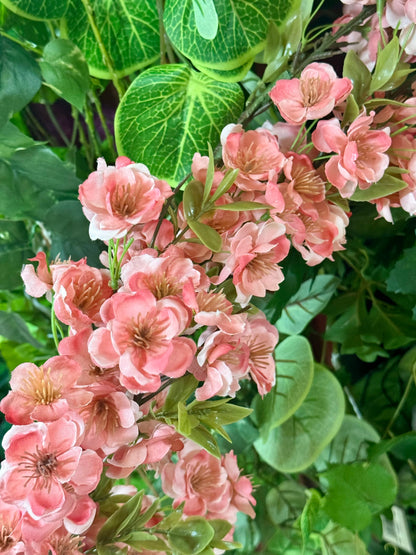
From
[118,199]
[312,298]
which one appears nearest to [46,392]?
[118,199]

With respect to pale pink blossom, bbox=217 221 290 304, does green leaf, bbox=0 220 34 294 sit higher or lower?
lower

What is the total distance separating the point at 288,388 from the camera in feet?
1.75

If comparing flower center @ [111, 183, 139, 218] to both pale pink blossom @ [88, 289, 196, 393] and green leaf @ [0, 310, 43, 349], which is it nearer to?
pale pink blossom @ [88, 289, 196, 393]

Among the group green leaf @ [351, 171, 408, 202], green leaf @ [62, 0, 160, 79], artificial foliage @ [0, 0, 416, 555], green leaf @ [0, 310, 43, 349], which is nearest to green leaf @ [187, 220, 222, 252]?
artificial foliage @ [0, 0, 416, 555]

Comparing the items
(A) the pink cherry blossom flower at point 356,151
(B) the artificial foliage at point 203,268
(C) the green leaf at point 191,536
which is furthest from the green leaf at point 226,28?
(C) the green leaf at point 191,536

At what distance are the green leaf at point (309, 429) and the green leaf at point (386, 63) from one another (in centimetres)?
33

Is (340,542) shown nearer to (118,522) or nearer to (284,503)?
(284,503)

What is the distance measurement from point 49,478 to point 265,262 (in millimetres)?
178

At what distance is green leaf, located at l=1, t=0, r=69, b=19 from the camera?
15.0 inches

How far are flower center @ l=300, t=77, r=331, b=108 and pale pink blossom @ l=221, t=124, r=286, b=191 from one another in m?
0.03

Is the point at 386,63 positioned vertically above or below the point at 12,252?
above

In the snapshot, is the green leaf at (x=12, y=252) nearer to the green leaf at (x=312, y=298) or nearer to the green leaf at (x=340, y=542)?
the green leaf at (x=312, y=298)

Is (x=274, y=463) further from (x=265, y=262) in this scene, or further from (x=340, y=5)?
(x=340, y=5)

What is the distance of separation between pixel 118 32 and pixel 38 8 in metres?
0.07
